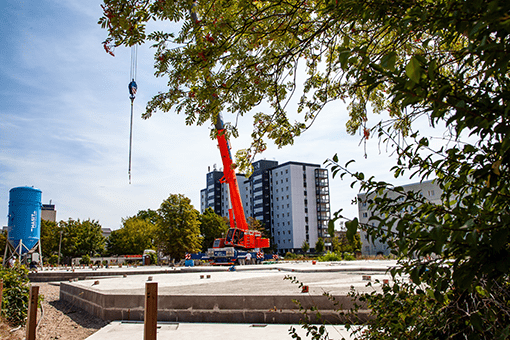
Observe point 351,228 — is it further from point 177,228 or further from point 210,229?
point 210,229

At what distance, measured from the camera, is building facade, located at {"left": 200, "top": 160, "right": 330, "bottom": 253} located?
289 ft

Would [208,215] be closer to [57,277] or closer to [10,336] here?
[57,277]

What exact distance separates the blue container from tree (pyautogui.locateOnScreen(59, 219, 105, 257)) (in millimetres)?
22126

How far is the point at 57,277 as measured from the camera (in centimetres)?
2102

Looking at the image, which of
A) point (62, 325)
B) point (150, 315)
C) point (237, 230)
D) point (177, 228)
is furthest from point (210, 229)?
point (150, 315)

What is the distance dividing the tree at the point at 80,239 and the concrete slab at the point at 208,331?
162 ft

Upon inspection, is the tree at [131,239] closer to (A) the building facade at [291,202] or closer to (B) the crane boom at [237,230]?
(B) the crane boom at [237,230]

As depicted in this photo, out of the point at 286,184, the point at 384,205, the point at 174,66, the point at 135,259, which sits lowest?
the point at 135,259

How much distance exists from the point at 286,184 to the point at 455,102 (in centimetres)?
8834

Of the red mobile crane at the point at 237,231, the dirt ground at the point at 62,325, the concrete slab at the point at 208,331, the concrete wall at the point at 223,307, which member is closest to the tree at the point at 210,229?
the red mobile crane at the point at 237,231

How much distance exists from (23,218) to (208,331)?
1136 inches

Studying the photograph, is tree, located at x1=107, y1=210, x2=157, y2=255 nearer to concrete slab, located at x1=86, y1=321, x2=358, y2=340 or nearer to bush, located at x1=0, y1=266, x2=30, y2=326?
bush, located at x1=0, y1=266, x2=30, y2=326

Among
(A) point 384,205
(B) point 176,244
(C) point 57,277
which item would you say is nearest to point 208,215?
(B) point 176,244

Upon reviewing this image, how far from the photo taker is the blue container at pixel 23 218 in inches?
1142
